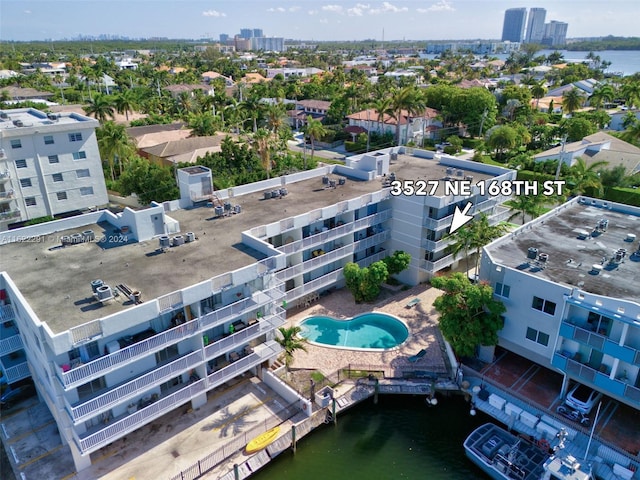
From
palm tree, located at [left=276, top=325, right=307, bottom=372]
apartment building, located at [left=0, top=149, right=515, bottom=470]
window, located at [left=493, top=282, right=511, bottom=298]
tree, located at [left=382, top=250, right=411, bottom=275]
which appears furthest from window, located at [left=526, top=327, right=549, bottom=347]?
palm tree, located at [left=276, top=325, right=307, bottom=372]

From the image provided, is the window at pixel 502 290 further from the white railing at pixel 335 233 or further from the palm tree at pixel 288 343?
the palm tree at pixel 288 343

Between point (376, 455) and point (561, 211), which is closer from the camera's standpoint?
point (376, 455)

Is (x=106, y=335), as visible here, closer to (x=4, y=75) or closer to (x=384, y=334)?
(x=384, y=334)

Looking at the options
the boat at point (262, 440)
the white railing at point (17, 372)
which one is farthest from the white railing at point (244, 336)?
the white railing at point (17, 372)

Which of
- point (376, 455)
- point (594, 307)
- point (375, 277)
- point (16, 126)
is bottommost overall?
point (376, 455)

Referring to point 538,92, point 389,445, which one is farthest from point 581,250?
point 538,92

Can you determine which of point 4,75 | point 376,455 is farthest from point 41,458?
point 4,75

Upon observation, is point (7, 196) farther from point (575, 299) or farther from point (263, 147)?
point (575, 299)
